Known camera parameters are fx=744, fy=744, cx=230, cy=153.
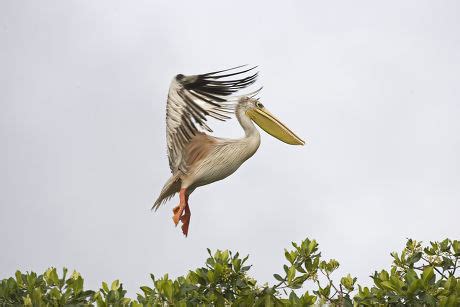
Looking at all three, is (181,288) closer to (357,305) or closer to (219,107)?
(357,305)

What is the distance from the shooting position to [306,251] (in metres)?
8.00

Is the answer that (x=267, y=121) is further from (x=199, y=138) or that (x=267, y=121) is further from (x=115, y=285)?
(x=115, y=285)

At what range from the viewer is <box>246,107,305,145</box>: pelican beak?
970 centimetres

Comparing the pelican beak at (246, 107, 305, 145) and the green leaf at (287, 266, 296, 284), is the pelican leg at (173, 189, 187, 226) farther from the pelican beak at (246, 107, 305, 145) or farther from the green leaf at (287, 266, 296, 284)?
the green leaf at (287, 266, 296, 284)

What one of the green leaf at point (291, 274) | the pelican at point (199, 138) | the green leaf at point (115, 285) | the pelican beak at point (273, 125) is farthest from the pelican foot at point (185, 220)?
the green leaf at point (291, 274)

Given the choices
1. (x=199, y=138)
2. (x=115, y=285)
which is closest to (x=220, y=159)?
(x=199, y=138)

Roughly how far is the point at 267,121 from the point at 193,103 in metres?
1.21

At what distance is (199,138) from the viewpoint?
9.34 metres

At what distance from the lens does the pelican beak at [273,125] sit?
31.8 ft

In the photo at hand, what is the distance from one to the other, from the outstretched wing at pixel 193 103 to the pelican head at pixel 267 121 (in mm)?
530

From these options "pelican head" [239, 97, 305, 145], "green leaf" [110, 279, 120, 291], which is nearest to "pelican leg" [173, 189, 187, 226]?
"pelican head" [239, 97, 305, 145]

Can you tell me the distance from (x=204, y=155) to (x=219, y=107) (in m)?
0.63

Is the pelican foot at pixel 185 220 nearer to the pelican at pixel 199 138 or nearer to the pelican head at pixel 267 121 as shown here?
the pelican at pixel 199 138

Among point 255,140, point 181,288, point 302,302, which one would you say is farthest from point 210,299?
point 255,140
